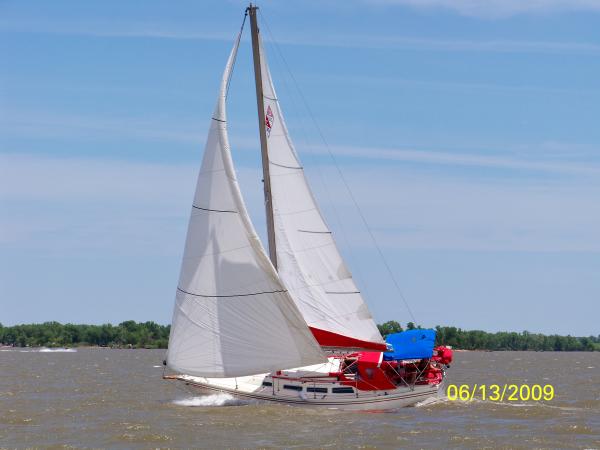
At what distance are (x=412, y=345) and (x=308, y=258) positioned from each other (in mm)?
4953

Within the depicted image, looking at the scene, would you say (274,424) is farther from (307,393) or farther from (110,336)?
(110,336)

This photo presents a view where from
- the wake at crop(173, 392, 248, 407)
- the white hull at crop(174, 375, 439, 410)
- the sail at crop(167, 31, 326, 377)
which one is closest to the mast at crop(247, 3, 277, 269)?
the sail at crop(167, 31, 326, 377)

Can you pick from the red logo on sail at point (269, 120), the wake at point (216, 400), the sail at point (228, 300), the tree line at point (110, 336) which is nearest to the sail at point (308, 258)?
the red logo on sail at point (269, 120)

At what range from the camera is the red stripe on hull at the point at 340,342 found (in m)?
39.0

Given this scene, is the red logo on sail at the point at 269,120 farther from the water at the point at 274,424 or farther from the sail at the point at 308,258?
the water at the point at 274,424

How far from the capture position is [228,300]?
37.1 metres

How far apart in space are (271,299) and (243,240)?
234 cm

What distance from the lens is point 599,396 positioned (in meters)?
49.4

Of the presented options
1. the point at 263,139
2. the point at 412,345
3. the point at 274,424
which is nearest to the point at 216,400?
the point at 274,424

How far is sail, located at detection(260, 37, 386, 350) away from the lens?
38.9 m

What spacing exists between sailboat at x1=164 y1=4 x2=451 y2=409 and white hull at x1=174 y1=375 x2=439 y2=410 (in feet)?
0.12

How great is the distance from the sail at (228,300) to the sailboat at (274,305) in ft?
0.12

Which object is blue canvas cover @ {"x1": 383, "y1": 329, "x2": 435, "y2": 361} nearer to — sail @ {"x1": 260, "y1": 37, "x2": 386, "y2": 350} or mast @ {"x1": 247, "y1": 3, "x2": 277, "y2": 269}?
sail @ {"x1": 260, "y1": 37, "x2": 386, "y2": 350}

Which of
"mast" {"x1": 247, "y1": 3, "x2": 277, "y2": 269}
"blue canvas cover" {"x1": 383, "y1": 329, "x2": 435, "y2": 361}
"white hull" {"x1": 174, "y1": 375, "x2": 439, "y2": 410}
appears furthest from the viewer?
"mast" {"x1": 247, "y1": 3, "x2": 277, "y2": 269}
